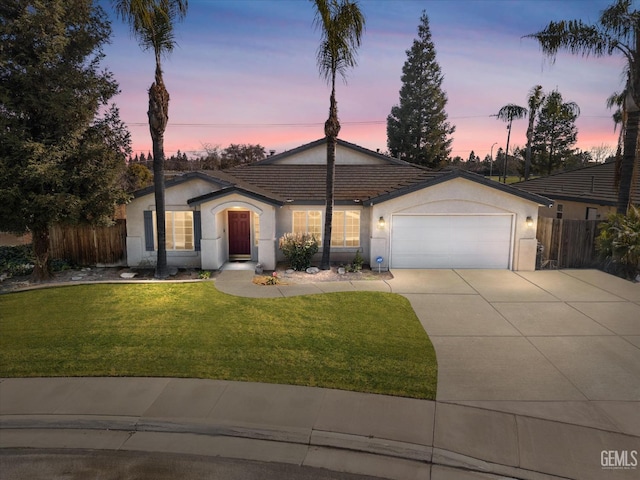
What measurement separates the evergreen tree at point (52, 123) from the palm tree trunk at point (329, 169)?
7.40 metres

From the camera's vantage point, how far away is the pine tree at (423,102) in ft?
157

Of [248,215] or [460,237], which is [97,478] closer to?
[248,215]

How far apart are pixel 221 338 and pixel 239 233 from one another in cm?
885

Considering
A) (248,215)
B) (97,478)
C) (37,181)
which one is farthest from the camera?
(248,215)

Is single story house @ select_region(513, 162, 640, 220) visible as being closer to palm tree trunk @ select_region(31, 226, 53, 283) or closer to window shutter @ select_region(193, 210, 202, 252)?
window shutter @ select_region(193, 210, 202, 252)

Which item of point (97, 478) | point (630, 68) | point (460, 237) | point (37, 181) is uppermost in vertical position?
point (630, 68)

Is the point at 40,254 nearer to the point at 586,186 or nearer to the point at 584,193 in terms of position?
the point at 584,193

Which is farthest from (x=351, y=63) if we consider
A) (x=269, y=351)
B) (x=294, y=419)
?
(x=294, y=419)

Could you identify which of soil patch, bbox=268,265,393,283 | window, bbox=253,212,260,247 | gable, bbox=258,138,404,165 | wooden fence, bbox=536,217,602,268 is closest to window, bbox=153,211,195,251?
window, bbox=253,212,260,247

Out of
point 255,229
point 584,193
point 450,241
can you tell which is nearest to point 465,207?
point 450,241

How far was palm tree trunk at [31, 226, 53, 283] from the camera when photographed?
14016 millimetres

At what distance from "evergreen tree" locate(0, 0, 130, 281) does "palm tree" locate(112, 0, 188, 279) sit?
1148 millimetres

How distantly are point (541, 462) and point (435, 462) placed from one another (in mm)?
1359

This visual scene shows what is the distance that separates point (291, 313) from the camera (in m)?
11.1
